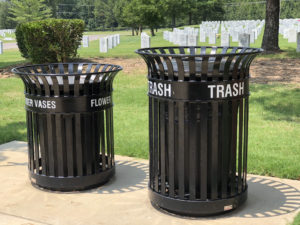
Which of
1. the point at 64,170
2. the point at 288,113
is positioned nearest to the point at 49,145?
the point at 64,170

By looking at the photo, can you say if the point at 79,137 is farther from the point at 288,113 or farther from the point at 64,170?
the point at 288,113

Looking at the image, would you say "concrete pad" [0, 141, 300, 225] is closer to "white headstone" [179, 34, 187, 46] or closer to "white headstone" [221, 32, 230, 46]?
"white headstone" [221, 32, 230, 46]

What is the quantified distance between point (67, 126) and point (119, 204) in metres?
0.84

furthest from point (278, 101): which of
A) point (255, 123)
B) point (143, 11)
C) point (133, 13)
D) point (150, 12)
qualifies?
point (133, 13)

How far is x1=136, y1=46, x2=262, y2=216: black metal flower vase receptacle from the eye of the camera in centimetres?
320

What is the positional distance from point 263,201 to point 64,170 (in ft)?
5.93

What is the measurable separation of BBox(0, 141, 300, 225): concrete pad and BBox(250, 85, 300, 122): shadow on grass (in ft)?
10.7

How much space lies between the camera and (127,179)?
14.5ft

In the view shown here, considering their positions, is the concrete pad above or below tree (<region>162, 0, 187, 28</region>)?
below

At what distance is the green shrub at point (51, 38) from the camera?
12234 millimetres

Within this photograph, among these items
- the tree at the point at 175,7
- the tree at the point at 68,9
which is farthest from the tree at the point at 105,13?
the tree at the point at 175,7

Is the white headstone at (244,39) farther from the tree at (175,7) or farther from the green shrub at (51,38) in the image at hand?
the tree at (175,7)

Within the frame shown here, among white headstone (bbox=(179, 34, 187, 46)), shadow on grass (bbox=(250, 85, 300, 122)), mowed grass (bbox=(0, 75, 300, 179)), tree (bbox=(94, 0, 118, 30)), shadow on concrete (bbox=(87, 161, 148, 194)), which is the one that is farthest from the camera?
tree (bbox=(94, 0, 118, 30))

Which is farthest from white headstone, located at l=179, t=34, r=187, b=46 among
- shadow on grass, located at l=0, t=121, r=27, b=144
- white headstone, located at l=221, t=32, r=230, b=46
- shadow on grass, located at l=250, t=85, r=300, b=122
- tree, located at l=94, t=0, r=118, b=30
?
tree, located at l=94, t=0, r=118, b=30
